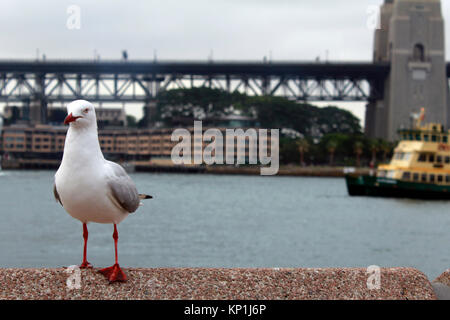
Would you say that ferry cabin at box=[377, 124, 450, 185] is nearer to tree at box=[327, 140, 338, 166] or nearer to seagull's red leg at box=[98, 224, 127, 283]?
seagull's red leg at box=[98, 224, 127, 283]

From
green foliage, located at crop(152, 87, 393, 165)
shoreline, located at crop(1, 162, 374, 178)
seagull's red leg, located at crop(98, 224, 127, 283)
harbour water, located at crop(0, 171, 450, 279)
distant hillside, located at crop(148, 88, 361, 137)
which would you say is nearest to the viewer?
seagull's red leg, located at crop(98, 224, 127, 283)

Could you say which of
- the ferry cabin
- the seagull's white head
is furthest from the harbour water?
the seagull's white head

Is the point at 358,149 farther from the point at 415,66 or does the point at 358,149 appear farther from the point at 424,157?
the point at 424,157

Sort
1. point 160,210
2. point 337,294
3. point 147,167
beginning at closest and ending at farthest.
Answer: point 337,294 → point 160,210 → point 147,167

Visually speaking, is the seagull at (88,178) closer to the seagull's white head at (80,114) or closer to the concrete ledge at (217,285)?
the seagull's white head at (80,114)

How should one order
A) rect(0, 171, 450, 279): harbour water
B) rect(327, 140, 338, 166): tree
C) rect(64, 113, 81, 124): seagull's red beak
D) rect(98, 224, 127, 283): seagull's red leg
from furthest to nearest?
rect(327, 140, 338, 166): tree, rect(0, 171, 450, 279): harbour water, rect(98, 224, 127, 283): seagull's red leg, rect(64, 113, 81, 124): seagull's red beak

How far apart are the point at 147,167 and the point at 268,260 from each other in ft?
287

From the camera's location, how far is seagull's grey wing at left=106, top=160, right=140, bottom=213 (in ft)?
16.3

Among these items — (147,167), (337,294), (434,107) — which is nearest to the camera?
(337,294)

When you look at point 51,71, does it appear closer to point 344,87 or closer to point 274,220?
point 344,87

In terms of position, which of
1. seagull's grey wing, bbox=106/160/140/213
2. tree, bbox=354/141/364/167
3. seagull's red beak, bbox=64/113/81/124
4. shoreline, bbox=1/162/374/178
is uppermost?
seagull's red beak, bbox=64/113/81/124

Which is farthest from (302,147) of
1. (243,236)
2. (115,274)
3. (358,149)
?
(115,274)
